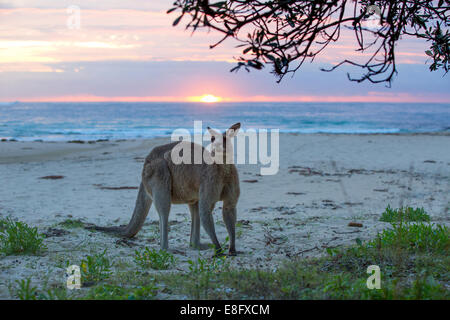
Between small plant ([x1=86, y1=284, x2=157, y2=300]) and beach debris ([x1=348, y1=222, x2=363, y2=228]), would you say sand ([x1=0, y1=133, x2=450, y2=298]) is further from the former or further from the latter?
small plant ([x1=86, y1=284, x2=157, y2=300])

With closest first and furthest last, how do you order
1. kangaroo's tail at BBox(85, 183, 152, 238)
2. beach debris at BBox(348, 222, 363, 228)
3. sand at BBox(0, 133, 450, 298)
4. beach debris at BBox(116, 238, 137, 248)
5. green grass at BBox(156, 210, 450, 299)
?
green grass at BBox(156, 210, 450, 299)
sand at BBox(0, 133, 450, 298)
beach debris at BBox(116, 238, 137, 248)
kangaroo's tail at BBox(85, 183, 152, 238)
beach debris at BBox(348, 222, 363, 228)

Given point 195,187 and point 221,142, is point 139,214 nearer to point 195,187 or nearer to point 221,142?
point 195,187

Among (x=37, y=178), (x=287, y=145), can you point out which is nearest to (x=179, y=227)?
(x=37, y=178)

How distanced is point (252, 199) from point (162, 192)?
4.28 meters

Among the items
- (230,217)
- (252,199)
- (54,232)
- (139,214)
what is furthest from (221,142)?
(252,199)

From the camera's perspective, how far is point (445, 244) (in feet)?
14.9

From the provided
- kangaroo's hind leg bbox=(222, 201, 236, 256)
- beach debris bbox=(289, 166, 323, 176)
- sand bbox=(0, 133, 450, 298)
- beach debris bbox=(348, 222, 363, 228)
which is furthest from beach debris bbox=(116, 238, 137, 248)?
beach debris bbox=(289, 166, 323, 176)

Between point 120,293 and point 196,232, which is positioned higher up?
point 120,293

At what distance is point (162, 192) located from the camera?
18.4 ft

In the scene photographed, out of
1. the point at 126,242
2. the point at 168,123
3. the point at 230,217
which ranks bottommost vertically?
the point at 126,242

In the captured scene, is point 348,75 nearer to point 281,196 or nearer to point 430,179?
point 281,196

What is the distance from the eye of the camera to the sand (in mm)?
5277

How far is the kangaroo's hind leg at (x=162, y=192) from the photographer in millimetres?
5543
